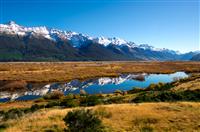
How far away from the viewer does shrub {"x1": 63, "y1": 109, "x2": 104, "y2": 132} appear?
67.9ft

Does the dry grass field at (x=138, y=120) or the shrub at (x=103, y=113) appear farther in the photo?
the shrub at (x=103, y=113)

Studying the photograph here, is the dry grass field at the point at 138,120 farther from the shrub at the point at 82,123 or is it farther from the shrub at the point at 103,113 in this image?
the shrub at the point at 82,123

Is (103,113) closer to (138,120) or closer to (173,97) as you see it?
(138,120)

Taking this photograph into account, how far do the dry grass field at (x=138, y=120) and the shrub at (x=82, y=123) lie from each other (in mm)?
1674

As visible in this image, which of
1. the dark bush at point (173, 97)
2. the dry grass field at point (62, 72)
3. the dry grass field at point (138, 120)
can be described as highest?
the dry grass field at point (62, 72)

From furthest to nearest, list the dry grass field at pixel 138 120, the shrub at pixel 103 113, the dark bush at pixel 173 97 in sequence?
the dark bush at pixel 173 97 < the shrub at pixel 103 113 < the dry grass field at pixel 138 120

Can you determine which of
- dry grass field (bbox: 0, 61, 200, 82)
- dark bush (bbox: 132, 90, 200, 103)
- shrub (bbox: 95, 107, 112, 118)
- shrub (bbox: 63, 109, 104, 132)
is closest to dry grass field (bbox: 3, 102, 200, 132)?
shrub (bbox: 95, 107, 112, 118)

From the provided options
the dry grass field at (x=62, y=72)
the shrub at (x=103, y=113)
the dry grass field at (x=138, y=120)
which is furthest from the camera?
the dry grass field at (x=62, y=72)

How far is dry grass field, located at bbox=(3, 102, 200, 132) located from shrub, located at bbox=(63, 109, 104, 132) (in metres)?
1.67

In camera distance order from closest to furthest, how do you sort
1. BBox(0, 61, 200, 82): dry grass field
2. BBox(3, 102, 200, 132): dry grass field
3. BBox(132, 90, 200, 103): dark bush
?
1. BBox(3, 102, 200, 132): dry grass field
2. BBox(132, 90, 200, 103): dark bush
3. BBox(0, 61, 200, 82): dry grass field

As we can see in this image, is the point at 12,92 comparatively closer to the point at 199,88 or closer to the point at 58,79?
the point at 58,79

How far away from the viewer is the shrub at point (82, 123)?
2070 cm

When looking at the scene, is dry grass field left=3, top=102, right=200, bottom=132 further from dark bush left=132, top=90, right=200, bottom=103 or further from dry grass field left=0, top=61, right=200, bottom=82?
dry grass field left=0, top=61, right=200, bottom=82

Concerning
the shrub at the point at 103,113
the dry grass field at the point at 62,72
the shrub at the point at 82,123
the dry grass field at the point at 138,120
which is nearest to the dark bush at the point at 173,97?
the dry grass field at the point at 138,120
